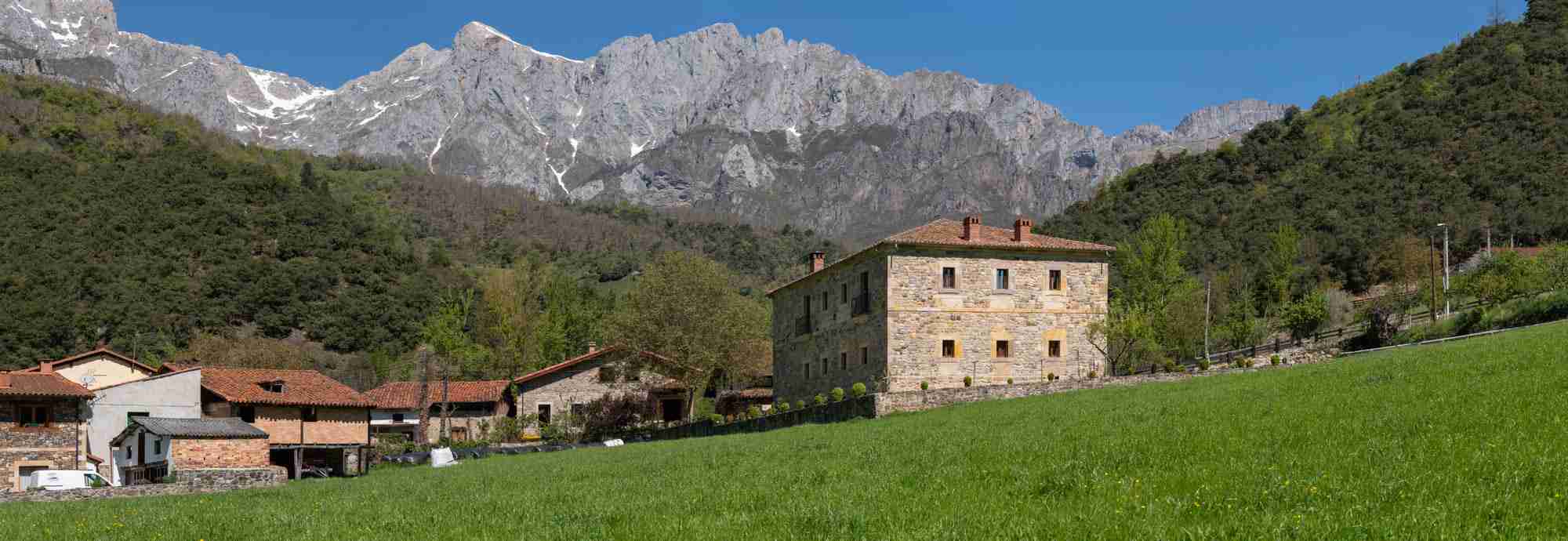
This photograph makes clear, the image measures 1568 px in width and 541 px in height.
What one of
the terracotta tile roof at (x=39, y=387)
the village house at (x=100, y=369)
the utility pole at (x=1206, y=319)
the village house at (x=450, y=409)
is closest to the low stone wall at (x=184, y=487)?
the terracotta tile roof at (x=39, y=387)

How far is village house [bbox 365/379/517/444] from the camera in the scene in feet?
210

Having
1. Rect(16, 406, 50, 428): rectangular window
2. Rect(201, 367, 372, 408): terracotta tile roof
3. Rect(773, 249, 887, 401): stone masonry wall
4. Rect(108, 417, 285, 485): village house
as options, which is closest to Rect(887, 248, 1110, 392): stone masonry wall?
Rect(773, 249, 887, 401): stone masonry wall

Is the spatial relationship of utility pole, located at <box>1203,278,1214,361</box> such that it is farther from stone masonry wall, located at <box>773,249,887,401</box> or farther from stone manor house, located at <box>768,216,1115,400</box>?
stone masonry wall, located at <box>773,249,887,401</box>

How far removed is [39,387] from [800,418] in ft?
104

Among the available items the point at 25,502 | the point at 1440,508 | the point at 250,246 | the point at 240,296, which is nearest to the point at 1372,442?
the point at 1440,508

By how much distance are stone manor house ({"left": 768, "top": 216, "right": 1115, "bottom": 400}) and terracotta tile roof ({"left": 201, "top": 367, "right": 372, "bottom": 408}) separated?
1107 inches

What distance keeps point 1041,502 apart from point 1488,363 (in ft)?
41.3

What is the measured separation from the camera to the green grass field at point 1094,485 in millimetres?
9641

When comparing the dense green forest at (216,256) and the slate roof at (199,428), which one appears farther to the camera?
the dense green forest at (216,256)

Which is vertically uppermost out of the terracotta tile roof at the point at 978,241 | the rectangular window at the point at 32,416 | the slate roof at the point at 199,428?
the terracotta tile roof at the point at 978,241

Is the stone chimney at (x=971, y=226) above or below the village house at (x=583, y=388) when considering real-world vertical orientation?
above

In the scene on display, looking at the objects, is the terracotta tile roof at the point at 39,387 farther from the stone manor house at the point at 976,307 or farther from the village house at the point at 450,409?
the stone manor house at the point at 976,307

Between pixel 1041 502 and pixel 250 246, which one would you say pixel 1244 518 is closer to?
pixel 1041 502

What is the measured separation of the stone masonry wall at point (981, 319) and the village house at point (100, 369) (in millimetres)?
39689
